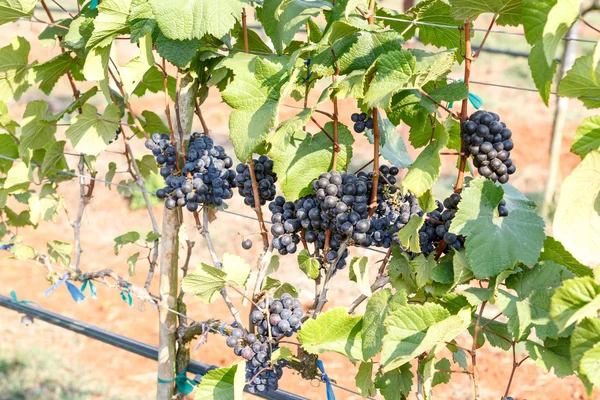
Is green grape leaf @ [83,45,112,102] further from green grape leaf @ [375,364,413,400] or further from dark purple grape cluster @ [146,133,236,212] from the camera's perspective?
green grape leaf @ [375,364,413,400]

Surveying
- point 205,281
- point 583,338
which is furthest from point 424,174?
point 205,281

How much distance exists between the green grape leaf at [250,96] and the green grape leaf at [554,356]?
58 cm

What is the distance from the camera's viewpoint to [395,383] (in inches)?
48.3

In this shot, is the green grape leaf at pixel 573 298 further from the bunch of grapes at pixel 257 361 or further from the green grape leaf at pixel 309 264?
the bunch of grapes at pixel 257 361

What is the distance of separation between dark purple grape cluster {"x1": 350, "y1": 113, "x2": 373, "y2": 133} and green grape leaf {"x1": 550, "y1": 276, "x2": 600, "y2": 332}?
463mm

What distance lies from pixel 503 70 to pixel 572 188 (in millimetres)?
11466

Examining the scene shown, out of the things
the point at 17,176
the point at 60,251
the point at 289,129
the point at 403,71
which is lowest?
the point at 60,251

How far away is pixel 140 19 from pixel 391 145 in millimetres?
572

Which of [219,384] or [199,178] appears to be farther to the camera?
[199,178]

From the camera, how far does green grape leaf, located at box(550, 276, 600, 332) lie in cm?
89

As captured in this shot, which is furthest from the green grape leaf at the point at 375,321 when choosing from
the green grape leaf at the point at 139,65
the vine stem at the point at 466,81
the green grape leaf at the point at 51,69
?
the green grape leaf at the point at 51,69

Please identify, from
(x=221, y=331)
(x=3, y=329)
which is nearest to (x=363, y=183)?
(x=221, y=331)

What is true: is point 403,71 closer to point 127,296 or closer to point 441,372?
point 441,372

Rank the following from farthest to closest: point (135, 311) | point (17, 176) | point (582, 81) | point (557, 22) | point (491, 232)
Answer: point (135, 311), point (17, 176), point (491, 232), point (582, 81), point (557, 22)
